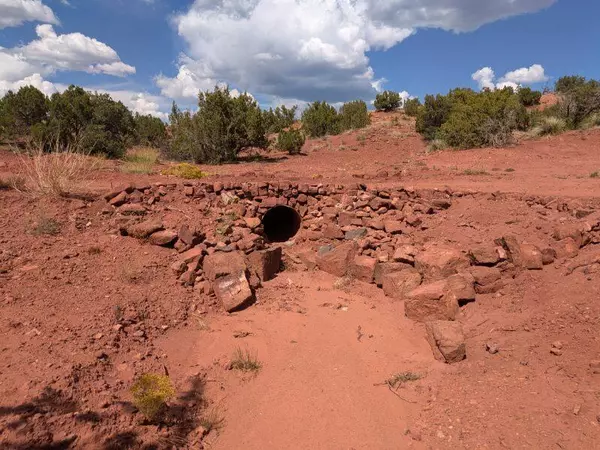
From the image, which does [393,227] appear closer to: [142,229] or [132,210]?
[142,229]

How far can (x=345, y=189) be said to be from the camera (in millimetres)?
8820

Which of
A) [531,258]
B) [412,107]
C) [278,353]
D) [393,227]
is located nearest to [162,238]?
[278,353]

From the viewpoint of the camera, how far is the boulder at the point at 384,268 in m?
6.52

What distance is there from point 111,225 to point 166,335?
8.62ft

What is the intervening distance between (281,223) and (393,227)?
3075 millimetres

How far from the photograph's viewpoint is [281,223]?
996 centimetres

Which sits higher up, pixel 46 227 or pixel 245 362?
pixel 46 227

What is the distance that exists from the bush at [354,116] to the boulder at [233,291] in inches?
777

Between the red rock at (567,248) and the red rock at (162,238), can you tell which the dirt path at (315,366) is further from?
the red rock at (567,248)

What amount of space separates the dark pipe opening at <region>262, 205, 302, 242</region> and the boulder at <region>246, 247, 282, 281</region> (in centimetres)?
194

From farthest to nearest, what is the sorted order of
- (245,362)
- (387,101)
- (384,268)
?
(387,101), (384,268), (245,362)

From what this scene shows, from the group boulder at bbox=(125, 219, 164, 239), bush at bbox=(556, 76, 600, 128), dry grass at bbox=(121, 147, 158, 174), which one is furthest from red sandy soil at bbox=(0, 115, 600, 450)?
bush at bbox=(556, 76, 600, 128)

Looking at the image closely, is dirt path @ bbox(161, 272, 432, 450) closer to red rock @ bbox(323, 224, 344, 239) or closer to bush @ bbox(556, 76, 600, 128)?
red rock @ bbox(323, 224, 344, 239)

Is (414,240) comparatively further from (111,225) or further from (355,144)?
(355,144)
